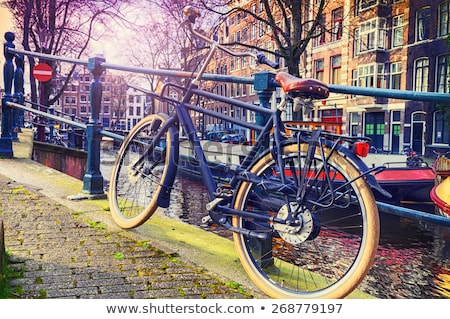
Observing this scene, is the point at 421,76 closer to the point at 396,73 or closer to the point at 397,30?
the point at 396,73

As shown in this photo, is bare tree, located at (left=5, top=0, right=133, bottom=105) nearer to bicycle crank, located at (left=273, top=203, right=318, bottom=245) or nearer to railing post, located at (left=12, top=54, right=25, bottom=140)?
railing post, located at (left=12, top=54, right=25, bottom=140)

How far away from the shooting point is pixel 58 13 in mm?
3941

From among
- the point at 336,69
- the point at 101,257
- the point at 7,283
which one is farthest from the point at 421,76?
the point at 7,283

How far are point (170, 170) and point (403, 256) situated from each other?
3303 mm

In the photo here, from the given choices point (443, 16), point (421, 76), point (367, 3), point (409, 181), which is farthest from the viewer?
point (367, 3)

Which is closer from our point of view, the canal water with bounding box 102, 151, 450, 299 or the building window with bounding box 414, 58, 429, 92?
the canal water with bounding box 102, 151, 450, 299

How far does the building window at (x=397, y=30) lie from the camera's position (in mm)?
5180

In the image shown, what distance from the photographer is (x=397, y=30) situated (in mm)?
5848

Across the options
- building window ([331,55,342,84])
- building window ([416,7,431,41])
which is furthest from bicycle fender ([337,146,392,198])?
building window ([331,55,342,84])

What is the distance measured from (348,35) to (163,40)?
4.99 metres

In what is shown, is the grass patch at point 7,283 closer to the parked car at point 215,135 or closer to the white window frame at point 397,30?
the parked car at point 215,135

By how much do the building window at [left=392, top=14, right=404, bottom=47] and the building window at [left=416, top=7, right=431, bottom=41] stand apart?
0.25 m

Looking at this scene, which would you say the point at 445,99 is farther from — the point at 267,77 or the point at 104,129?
the point at 104,129

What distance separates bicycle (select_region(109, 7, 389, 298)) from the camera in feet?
3.60
